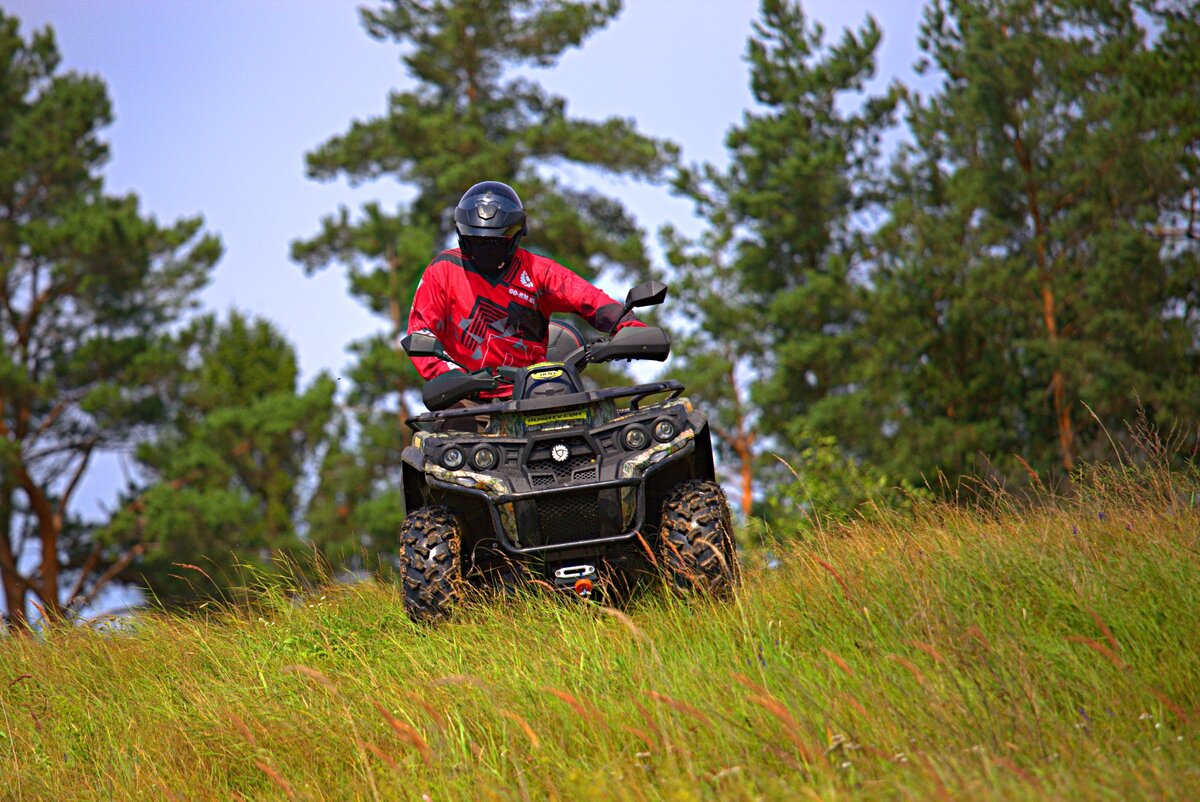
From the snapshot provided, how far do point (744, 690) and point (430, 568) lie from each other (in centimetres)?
235

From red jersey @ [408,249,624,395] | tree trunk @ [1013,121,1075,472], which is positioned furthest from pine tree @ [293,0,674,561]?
red jersey @ [408,249,624,395]

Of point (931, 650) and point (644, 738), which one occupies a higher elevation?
point (931, 650)

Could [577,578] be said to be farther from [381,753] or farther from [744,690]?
[381,753]

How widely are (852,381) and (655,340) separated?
21.4 metres

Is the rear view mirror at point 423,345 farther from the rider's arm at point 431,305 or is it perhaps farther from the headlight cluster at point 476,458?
the headlight cluster at point 476,458

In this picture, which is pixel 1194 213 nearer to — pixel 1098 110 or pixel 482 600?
pixel 1098 110

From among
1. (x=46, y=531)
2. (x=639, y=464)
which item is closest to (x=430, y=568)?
(x=639, y=464)

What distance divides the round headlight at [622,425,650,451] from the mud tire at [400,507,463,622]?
37.4 inches

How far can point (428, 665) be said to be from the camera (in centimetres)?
585

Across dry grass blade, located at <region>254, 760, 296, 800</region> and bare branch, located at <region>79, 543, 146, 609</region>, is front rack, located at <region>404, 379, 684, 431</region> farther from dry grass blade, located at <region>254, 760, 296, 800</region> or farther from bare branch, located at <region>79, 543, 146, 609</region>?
bare branch, located at <region>79, 543, 146, 609</region>

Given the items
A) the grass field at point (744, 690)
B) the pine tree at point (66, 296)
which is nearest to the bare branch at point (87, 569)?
the pine tree at point (66, 296)

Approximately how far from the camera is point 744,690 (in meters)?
4.47

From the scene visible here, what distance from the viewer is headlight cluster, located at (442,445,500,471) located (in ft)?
21.1

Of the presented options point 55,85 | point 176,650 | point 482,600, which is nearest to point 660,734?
point 482,600
